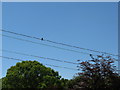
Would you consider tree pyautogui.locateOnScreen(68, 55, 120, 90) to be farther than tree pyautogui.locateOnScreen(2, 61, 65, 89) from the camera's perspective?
No

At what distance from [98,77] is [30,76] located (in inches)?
650

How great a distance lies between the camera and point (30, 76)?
31.4m

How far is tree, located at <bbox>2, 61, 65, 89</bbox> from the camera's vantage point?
99.7ft

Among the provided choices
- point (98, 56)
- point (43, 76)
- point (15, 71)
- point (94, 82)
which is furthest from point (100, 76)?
point (15, 71)

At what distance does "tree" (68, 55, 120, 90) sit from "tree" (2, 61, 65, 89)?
508 inches

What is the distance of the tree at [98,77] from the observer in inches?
643

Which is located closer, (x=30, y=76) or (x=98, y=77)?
(x=98, y=77)

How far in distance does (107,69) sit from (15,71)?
17.7m

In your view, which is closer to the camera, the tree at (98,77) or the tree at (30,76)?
the tree at (98,77)

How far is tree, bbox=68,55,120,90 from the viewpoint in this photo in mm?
16344

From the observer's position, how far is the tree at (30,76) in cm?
3040

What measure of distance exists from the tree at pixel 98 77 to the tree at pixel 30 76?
1292 cm

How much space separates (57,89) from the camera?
16312 millimetres

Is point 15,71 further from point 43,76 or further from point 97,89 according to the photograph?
point 97,89
